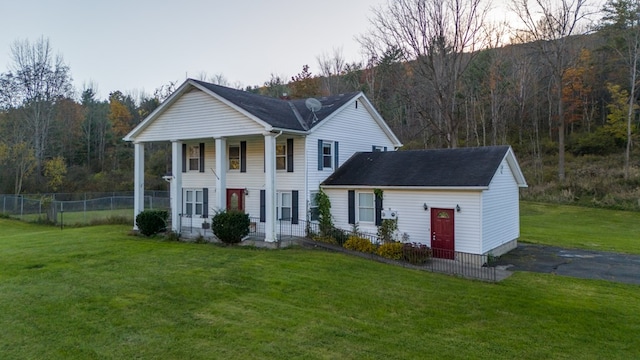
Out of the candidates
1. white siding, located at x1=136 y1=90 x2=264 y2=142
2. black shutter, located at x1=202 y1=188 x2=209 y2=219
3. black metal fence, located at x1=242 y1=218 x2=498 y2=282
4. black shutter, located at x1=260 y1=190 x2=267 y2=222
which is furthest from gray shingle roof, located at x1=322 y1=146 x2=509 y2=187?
black shutter, located at x1=202 y1=188 x2=209 y2=219

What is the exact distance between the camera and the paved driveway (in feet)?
42.5

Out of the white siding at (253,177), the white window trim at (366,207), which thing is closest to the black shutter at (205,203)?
the white siding at (253,177)

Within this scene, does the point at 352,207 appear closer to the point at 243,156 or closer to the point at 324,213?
the point at 324,213

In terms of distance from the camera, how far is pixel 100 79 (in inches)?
2472

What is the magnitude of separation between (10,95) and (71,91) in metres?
5.83

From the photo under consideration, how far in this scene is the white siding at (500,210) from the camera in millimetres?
14680

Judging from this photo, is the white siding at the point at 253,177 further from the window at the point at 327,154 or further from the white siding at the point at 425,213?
the white siding at the point at 425,213

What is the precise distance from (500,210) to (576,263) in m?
3.22

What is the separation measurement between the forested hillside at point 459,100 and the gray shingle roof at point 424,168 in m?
10.6

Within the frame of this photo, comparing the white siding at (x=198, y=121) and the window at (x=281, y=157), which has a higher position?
the white siding at (x=198, y=121)

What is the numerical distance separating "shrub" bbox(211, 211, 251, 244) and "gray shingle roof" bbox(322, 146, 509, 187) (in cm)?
430

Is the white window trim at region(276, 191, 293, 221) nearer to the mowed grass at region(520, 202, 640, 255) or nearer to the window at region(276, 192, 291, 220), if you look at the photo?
the window at region(276, 192, 291, 220)

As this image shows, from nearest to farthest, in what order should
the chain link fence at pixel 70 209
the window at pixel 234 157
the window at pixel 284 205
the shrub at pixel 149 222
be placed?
the window at pixel 284 205
the shrub at pixel 149 222
the window at pixel 234 157
the chain link fence at pixel 70 209

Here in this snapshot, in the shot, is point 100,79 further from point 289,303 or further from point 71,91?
point 289,303
